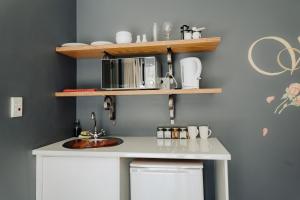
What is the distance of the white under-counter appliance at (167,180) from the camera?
1254 millimetres

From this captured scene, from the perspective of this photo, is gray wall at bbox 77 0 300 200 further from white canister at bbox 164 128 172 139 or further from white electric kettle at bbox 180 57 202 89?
white electric kettle at bbox 180 57 202 89

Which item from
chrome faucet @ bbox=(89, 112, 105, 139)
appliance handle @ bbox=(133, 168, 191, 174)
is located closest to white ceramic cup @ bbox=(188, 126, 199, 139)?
appliance handle @ bbox=(133, 168, 191, 174)

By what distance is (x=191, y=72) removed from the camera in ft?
5.18

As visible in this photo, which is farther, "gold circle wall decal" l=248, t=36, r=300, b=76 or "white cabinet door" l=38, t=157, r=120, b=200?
"gold circle wall decal" l=248, t=36, r=300, b=76

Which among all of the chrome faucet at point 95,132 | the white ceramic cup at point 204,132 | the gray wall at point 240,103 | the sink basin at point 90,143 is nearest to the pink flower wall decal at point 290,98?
the gray wall at point 240,103

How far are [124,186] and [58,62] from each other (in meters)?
1.09

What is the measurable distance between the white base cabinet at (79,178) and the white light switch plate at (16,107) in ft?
1.06

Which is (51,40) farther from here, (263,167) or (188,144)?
(263,167)

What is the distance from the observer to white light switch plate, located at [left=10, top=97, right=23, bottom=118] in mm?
1185

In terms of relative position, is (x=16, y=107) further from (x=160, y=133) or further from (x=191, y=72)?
(x=191, y=72)

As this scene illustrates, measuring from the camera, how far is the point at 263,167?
1.67 meters

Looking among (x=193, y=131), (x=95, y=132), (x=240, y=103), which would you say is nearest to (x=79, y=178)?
(x=95, y=132)

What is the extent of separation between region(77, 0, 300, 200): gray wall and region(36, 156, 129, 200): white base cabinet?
0.59m

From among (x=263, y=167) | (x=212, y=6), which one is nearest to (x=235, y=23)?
(x=212, y=6)
